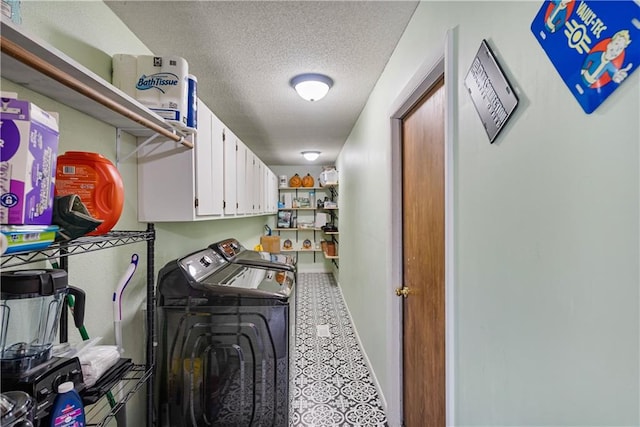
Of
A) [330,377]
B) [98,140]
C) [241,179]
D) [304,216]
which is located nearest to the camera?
[98,140]

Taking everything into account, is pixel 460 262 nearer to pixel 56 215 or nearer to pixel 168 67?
pixel 56 215

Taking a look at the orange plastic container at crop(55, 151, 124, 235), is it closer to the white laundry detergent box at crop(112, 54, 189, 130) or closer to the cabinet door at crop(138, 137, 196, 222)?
the white laundry detergent box at crop(112, 54, 189, 130)

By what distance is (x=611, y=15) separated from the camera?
506 millimetres

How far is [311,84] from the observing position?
6.60ft

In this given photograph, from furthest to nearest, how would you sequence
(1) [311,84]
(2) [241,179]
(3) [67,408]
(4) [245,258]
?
(2) [241,179], (4) [245,258], (1) [311,84], (3) [67,408]

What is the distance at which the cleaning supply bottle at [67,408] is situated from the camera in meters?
0.76

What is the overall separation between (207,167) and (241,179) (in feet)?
3.13

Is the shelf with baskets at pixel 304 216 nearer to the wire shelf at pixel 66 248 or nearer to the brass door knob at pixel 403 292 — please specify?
the brass door knob at pixel 403 292

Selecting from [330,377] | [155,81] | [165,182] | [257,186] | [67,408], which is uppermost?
[155,81]

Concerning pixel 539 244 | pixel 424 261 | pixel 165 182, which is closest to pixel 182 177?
pixel 165 182

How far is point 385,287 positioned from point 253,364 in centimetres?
98

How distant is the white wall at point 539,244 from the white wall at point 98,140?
130cm

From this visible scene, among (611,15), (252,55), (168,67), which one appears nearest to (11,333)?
(168,67)

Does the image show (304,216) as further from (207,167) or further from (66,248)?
(66,248)
